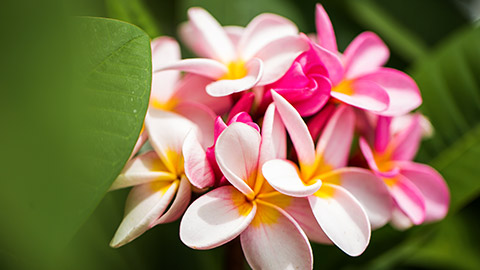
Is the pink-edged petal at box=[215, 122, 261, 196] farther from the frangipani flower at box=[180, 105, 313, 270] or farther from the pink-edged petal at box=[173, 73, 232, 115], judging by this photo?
the pink-edged petal at box=[173, 73, 232, 115]

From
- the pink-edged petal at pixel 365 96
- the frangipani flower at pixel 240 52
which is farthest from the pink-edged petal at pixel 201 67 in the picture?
the pink-edged petal at pixel 365 96

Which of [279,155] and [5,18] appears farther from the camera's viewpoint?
[279,155]

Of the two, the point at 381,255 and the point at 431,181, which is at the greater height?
the point at 431,181

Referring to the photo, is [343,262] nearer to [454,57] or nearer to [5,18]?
[454,57]

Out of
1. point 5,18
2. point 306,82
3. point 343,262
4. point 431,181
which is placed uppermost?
point 5,18

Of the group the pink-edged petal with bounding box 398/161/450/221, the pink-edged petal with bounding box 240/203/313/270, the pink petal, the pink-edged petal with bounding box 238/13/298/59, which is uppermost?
the pink-edged petal with bounding box 238/13/298/59

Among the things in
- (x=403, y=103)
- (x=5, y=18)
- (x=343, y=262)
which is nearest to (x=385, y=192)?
(x=403, y=103)

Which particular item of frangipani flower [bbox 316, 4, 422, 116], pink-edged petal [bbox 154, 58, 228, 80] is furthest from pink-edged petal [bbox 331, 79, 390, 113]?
pink-edged petal [bbox 154, 58, 228, 80]
